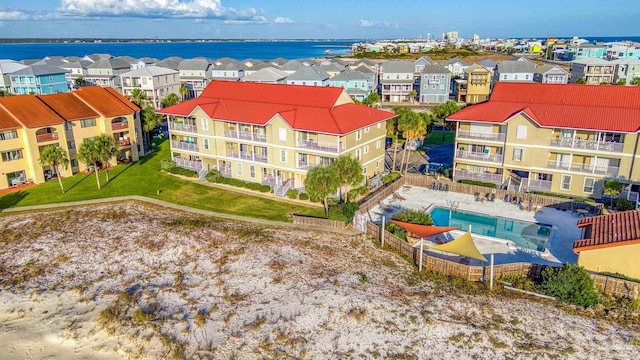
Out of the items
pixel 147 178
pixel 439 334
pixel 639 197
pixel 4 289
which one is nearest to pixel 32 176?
pixel 147 178

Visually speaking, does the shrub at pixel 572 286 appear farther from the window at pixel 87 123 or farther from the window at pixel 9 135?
the window at pixel 9 135

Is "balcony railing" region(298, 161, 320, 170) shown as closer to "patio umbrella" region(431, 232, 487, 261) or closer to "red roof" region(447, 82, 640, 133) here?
"red roof" region(447, 82, 640, 133)

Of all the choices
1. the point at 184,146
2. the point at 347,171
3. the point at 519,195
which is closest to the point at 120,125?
the point at 184,146

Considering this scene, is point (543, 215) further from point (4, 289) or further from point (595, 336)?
point (4, 289)

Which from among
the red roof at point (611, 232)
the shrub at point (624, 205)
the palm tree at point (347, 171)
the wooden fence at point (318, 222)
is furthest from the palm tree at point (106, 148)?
the shrub at point (624, 205)

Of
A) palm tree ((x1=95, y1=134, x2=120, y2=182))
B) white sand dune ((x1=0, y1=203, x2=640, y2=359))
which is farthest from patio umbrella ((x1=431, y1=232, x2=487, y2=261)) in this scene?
palm tree ((x1=95, y1=134, x2=120, y2=182))

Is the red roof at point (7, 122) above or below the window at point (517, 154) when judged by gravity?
above

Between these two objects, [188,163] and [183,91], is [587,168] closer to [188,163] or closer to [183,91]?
[188,163]
